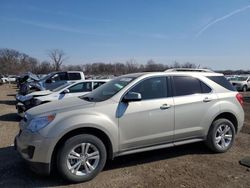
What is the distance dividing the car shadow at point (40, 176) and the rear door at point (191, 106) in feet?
2.14

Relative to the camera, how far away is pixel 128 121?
5.36 m

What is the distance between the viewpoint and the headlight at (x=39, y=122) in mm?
4827

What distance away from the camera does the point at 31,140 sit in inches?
188

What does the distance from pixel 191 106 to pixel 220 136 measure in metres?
1.08

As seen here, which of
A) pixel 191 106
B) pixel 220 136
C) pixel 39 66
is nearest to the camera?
pixel 191 106

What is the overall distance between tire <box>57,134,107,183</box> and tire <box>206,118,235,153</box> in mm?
2455

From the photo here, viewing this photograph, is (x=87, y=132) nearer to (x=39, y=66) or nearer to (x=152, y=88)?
(x=152, y=88)

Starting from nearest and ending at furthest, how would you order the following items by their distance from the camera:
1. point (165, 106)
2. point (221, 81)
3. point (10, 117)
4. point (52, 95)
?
point (165, 106) < point (221, 81) < point (52, 95) < point (10, 117)

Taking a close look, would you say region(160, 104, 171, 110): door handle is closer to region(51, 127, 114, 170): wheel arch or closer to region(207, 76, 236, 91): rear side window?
region(51, 127, 114, 170): wheel arch

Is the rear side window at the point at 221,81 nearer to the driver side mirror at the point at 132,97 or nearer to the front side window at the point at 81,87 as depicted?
the driver side mirror at the point at 132,97

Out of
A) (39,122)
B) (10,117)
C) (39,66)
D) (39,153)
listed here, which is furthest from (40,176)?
(39,66)

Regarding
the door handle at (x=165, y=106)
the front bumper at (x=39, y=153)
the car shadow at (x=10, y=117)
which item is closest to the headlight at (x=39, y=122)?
the front bumper at (x=39, y=153)

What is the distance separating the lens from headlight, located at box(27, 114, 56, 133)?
4.83 metres

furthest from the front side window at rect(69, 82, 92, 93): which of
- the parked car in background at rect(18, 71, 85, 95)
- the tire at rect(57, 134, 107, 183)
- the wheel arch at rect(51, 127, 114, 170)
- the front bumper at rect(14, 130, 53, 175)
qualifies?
the front bumper at rect(14, 130, 53, 175)
